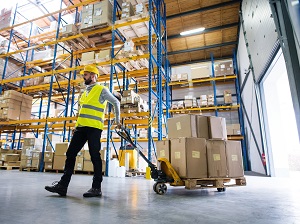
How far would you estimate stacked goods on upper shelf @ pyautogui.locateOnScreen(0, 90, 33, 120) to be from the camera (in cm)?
925

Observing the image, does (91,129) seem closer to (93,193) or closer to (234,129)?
(93,193)

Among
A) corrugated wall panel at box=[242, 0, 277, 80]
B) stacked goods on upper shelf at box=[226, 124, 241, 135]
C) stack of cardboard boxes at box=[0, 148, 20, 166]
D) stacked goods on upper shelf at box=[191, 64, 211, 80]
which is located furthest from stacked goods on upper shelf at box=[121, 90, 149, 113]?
stack of cardboard boxes at box=[0, 148, 20, 166]

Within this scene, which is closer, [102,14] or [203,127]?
[203,127]

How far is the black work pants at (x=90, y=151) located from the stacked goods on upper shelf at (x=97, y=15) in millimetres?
5937

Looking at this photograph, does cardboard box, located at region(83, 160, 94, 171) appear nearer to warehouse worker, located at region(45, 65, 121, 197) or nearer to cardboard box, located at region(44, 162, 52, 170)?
cardboard box, located at region(44, 162, 52, 170)

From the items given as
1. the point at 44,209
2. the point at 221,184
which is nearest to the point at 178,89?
the point at 221,184

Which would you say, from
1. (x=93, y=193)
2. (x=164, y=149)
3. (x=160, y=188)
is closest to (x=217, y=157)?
(x=164, y=149)

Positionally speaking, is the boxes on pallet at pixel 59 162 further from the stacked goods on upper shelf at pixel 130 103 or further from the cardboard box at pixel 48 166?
the stacked goods on upper shelf at pixel 130 103

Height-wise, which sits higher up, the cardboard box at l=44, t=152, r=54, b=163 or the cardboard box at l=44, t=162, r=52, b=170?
the cardboard box at l=44, t=152, r=54, b=163

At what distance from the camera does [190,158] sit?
125 inches

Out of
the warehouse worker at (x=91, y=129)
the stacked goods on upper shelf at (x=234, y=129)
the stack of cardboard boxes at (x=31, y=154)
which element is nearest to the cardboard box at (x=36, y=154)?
the stack of cardboard boxes at (x=31, y=154)

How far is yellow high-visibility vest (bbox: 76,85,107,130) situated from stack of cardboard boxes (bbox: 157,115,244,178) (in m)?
1.28

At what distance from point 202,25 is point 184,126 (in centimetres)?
963

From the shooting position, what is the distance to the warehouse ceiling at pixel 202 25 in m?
10.1
